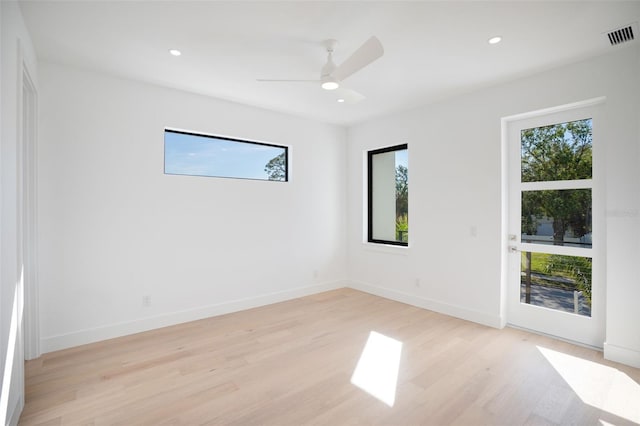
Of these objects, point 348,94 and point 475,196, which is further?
point 475,196

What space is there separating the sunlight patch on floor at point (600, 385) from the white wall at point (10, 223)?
369 cm

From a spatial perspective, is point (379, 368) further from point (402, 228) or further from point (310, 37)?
point (310, 37)

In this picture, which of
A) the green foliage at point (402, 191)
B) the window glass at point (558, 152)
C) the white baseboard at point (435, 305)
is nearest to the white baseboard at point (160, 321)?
the white baseboard at point (435, 305)

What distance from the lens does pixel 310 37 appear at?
2.55 m

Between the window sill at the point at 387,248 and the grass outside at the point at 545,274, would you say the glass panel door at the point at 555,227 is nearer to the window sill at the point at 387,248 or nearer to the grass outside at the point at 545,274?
the grass outside at the point at 545,274

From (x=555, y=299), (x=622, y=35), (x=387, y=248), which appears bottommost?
(x=555, y=299)

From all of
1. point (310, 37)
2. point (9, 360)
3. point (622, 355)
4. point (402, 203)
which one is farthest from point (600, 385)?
point (9, 360)

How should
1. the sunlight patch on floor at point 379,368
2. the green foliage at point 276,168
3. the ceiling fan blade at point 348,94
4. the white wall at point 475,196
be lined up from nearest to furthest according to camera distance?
the sunlight patch on floor at point 379,368 < the white wall at point 475,196 < the ceiling fan blade at point 348,94 < the green foliage at point 276,168

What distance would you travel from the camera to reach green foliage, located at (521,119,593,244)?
3.11 m

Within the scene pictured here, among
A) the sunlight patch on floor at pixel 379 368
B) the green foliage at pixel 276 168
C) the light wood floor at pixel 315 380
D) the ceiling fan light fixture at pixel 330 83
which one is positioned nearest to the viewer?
the light wood floor at pixel 315 380

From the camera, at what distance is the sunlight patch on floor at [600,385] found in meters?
2.14

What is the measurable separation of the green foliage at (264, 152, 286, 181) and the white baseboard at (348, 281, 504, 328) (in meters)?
2.19

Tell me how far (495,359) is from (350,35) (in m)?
3.03

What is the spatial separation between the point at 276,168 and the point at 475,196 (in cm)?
270
